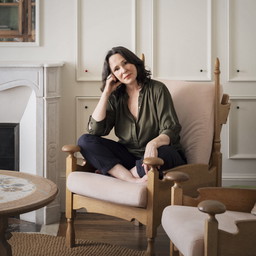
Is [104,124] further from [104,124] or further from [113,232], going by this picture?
[113,232]

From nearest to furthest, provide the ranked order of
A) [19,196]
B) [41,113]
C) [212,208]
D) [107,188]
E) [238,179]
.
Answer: [212,208]
[19,196]
[107,188]
[41,113]
[238,179]

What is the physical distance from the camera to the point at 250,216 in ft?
8.70

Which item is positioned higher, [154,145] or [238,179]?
[154,145]

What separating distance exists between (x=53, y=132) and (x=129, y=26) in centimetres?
88

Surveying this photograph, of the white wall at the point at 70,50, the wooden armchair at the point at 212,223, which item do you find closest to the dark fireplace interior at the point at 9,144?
the white wall at the point at 70,50

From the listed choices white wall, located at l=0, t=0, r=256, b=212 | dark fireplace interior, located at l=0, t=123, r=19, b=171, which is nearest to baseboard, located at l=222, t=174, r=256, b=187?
white wall, located at l=0, t=0, r=256, b=212

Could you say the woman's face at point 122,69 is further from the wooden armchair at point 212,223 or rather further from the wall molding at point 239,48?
the wall molding at point 239,48

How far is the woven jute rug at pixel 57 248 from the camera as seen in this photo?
3414mm

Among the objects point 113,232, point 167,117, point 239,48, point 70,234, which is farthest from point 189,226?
point 239,48

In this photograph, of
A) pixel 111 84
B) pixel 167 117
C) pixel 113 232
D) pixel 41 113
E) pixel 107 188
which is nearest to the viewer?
pixel 107 188

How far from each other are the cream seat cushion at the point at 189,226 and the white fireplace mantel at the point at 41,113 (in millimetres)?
1591

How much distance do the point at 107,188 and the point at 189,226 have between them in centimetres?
83

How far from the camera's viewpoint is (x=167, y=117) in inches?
135

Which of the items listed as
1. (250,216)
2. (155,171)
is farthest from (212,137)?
(250,216)
